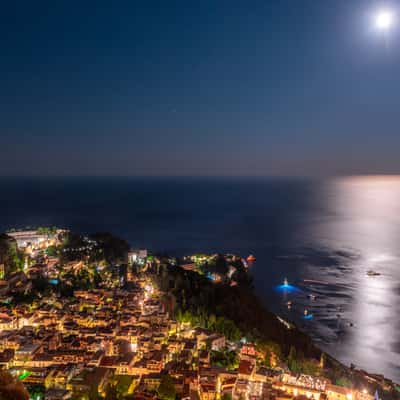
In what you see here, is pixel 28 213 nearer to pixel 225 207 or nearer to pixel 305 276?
pixel 225 207

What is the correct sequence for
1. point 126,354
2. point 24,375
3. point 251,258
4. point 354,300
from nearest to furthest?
1. point 24,375
2. point 126,354
3. point 354,300
4. point 251,258

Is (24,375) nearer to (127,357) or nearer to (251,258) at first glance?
(127,357)

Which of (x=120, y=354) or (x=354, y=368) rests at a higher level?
(x=120, y=354)

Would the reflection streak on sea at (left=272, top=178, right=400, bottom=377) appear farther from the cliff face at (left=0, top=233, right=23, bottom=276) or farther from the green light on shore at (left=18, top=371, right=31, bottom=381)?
the cliff face at (left=0, top=233, right=23, bottom=276)

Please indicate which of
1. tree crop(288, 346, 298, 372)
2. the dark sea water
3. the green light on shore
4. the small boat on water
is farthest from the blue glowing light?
the green light on shore

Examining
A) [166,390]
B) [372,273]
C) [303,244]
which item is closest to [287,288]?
[372,273]

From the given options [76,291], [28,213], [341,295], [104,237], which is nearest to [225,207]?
[28,213]
